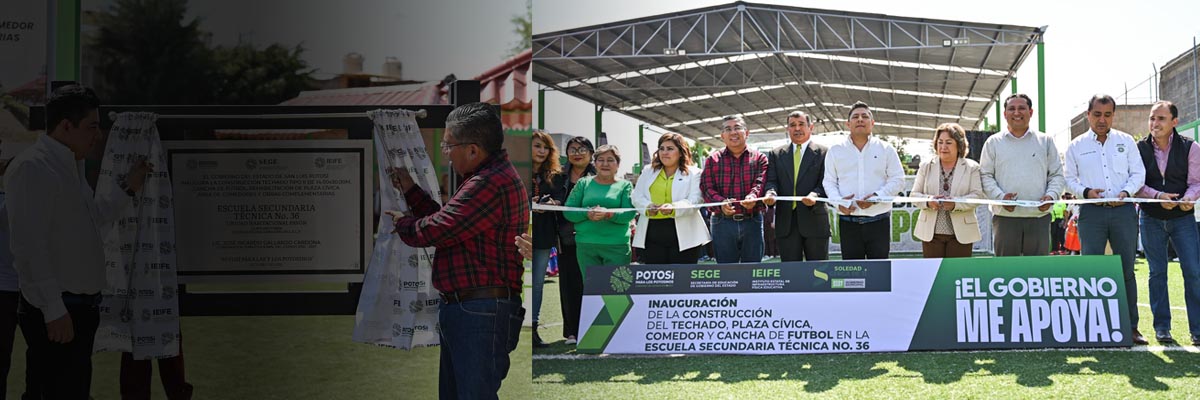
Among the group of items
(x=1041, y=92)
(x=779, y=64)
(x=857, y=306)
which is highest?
(x=779, y=64)

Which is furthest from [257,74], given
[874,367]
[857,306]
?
[857,306]

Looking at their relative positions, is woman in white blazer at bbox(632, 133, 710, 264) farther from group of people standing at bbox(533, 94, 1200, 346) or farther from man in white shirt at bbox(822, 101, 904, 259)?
man in white shirt at bbox(822, 101, 904, 259)

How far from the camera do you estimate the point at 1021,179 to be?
Answer: 17.5 feet

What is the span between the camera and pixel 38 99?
288cm

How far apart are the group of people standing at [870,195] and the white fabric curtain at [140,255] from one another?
2.53 metres

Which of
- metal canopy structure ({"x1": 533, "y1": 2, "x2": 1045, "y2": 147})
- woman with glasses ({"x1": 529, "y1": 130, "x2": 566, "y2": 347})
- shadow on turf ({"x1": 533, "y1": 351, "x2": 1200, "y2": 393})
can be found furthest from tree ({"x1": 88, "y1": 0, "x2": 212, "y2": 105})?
metal canopy structure ({"x1": 533, "y1": 2, "x2": 1045, "y2": 147})

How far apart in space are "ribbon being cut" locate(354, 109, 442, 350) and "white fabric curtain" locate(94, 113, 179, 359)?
62cm

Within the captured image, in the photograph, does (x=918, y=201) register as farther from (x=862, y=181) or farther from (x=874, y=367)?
(x=874, y=367)

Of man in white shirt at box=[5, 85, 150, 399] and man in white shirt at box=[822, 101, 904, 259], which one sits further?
man in white shirt at box=[822, 101, 904, 259]

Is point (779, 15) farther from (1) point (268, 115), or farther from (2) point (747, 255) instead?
(1) point (268, 115)

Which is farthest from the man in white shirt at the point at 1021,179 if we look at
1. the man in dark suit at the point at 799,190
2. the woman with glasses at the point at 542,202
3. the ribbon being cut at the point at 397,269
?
the ribbon being cut at the point at 397,269

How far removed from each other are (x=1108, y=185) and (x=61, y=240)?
505 centimetres

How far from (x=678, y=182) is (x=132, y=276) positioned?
3.42 m

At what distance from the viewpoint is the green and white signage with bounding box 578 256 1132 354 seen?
496 centimetres
